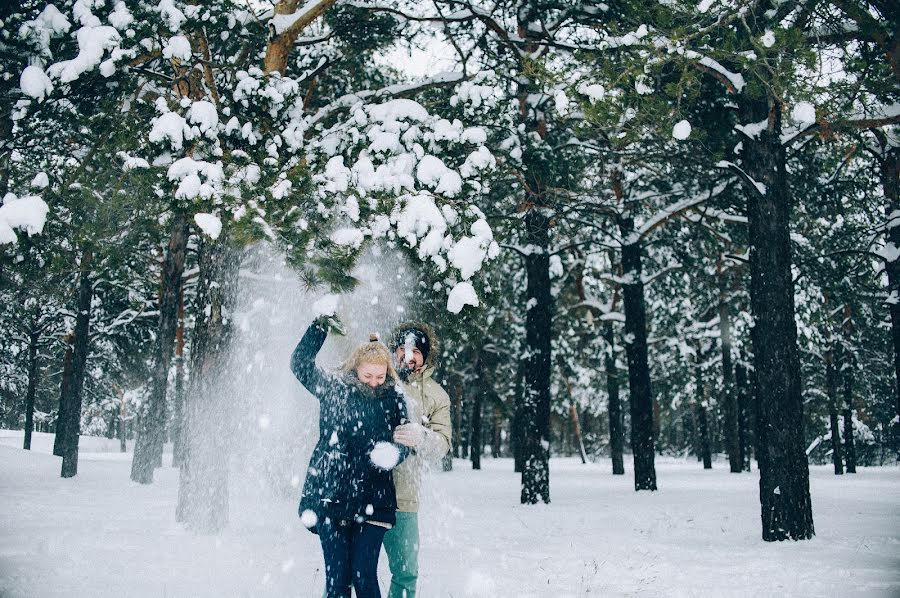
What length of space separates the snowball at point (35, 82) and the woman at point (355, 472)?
13.4 feet

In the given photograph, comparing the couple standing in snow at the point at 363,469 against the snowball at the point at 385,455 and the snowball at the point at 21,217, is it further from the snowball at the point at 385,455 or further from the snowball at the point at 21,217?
the snowball at the point at 21,217

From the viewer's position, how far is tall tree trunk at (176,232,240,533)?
25.3 feet

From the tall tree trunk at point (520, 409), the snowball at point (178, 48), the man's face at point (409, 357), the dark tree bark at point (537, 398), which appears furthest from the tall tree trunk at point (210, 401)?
the tall tree trunk at point (520, 409)

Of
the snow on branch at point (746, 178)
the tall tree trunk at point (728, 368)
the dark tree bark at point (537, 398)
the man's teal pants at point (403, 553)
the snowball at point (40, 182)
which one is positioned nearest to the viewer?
the man's teal pants at point (403, 553)

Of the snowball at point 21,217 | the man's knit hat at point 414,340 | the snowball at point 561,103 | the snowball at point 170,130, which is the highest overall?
the snowball at point 561,103

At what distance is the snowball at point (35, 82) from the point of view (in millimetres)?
5211

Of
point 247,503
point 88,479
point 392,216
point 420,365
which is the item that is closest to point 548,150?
point 392,216

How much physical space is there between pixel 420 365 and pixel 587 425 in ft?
147

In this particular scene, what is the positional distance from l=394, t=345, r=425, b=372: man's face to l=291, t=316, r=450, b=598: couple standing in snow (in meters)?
0.31

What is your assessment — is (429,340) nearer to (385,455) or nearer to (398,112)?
(385,455)

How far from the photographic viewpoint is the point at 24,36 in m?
5.51

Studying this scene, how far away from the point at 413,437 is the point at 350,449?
14.0 inches

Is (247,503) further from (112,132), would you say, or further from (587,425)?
(587,425)

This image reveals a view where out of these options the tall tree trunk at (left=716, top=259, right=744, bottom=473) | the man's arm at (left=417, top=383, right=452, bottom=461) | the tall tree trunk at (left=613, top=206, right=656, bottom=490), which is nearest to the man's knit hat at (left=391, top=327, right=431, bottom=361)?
the man's arm at (left=417, top=383, right=452, bottom=461)
